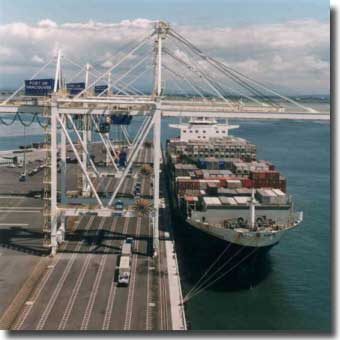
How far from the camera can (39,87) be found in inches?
1781

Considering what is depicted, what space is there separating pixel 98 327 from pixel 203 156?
42703 millimetres

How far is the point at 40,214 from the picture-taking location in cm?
5278

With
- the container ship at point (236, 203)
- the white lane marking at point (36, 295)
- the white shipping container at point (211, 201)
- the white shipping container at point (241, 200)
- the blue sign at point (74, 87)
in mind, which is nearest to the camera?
the white lane marking at point (36, 295)

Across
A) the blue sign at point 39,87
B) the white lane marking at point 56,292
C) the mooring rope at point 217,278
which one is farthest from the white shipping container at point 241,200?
the blue sign at point 39,87

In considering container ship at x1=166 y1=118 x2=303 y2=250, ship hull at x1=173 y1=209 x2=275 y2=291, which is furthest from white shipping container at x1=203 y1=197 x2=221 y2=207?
ship hull at x1=173 y1=209 x2=275 y2=291

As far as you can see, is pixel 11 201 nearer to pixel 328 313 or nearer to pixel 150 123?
pixel 150 123

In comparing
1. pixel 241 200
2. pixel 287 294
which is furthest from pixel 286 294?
pixel 241 200

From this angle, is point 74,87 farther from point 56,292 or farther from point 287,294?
point 287,294

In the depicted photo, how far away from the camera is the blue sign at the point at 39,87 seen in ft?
147

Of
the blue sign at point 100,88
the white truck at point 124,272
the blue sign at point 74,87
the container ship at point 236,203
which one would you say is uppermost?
the blue sign at point 100,88

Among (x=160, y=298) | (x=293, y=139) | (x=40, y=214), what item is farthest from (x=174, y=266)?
(x=293, y=139)

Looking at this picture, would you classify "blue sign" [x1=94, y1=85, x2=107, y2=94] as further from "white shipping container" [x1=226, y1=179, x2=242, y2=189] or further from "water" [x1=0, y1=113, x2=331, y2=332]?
"water" [x1=0, y1=113, x2=331, y2=332]

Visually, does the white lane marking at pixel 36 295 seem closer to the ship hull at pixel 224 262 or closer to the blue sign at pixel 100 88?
the ship hull at pixel 224 262

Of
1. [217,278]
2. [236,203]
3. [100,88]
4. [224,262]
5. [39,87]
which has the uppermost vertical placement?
[100,88]
